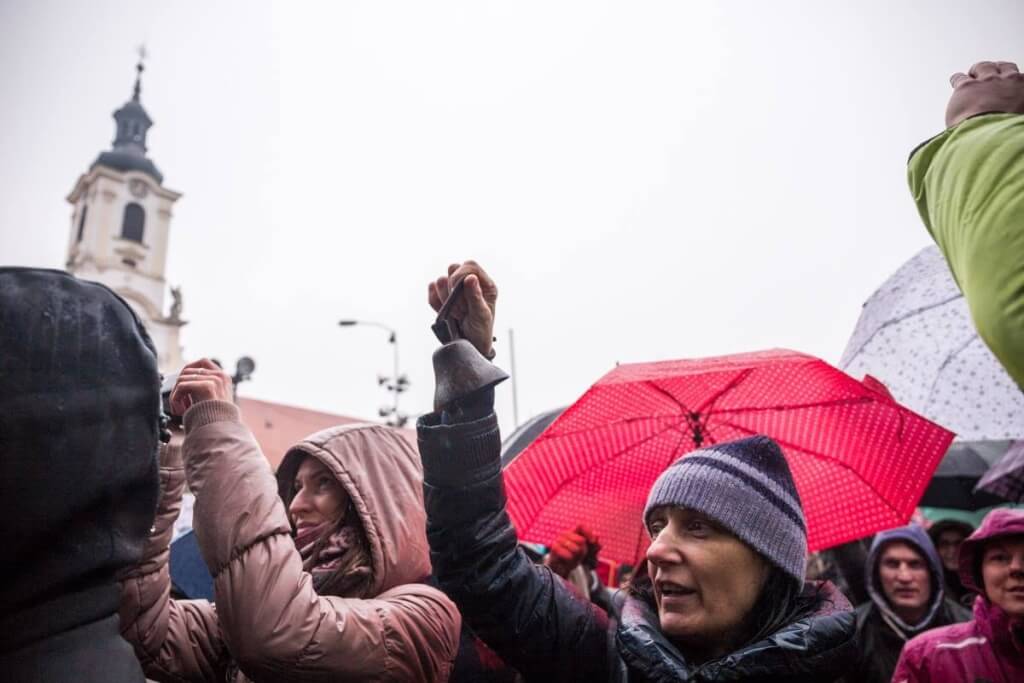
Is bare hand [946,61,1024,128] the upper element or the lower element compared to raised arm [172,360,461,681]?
upper

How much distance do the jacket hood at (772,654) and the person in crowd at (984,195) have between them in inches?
34.8

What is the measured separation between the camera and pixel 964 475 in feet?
16.9

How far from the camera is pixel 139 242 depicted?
161 feet

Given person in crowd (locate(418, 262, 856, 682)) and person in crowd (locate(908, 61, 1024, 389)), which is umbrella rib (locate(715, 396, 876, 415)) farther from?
person in crowd (locate(908, 61, 1024, 389))

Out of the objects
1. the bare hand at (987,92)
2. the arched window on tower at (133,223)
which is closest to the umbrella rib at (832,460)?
the bare hand at (987,92)

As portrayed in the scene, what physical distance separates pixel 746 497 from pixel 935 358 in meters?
2.38

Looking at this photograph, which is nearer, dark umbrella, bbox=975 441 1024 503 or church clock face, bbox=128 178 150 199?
dark umbrella, bbox=975 441 1024 503

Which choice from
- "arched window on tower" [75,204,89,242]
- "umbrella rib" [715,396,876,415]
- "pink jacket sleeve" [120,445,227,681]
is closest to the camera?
"pink jacket sleeve" [120,445,227,681]

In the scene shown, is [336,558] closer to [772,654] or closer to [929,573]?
[772,654]

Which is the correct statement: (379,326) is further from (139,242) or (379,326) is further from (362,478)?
(139,242)

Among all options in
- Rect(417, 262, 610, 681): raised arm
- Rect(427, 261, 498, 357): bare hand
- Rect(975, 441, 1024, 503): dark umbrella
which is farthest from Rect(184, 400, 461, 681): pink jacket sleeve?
Rect(975, 441, 1024, 503): dark umbrella

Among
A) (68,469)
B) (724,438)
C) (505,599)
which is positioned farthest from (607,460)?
(68,469)

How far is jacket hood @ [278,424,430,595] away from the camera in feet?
6.75

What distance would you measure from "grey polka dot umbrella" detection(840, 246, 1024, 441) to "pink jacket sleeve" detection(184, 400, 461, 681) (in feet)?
9.67
